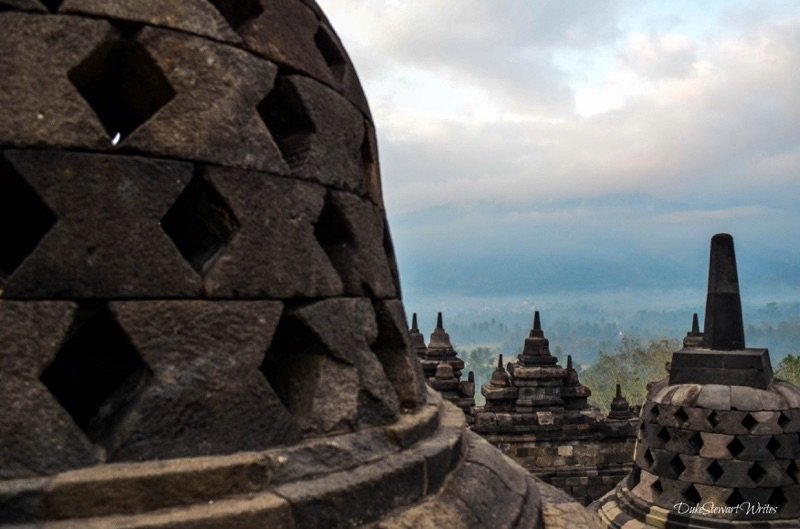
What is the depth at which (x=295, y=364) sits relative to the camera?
265cm

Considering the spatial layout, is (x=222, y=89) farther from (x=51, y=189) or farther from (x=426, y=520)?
(x=426, y=520)

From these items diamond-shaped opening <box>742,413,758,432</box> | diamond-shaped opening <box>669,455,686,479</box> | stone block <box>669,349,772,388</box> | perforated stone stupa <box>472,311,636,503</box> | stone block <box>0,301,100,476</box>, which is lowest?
perforated stone stupa <box>472,311,636,503</box>

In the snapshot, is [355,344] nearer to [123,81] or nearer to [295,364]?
[295,364]

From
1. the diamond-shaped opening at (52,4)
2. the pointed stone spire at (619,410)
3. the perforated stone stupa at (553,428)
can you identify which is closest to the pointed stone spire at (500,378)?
the perforated stone stupa at (553,428)

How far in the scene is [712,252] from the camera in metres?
9.02

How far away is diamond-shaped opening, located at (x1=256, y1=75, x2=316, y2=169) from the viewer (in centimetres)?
269

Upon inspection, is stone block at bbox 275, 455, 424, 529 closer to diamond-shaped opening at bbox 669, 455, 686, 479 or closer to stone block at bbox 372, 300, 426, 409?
stone block at bbox 372, 300, 426, 409

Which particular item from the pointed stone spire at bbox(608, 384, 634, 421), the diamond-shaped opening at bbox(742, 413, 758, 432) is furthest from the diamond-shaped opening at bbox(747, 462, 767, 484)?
the pointed stone spire at bbox(608, 384, 634, 421)

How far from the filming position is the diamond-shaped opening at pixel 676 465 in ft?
26.4

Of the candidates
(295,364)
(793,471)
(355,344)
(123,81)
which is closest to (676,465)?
(793,471)

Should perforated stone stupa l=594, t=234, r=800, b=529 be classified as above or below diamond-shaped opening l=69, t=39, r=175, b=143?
below

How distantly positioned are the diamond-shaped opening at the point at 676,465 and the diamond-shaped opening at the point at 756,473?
712 millimetres

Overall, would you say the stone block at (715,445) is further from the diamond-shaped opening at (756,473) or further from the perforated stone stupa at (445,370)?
the perforated stone stupa at (445,370)

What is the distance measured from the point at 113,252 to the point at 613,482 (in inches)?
593
